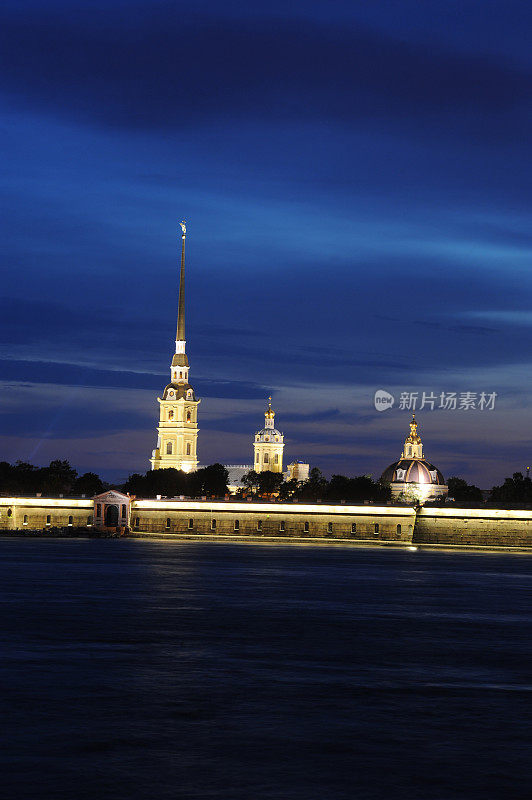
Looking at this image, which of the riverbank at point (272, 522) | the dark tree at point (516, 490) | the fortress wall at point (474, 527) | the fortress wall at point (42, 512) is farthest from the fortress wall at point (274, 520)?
the dark tree at point (516, 490)

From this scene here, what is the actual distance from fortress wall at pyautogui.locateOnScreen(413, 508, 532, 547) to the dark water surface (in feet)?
224

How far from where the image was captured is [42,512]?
161 metres

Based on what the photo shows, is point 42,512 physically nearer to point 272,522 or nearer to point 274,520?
point 272,522

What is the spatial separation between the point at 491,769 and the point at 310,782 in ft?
12.7

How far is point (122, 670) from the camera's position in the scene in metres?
36.3

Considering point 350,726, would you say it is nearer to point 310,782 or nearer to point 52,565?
point 310,782

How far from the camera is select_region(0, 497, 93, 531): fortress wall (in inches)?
6280

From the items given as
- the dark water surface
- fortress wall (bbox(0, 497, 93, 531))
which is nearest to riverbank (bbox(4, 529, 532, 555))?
fortress wall (bbox(0, 497, 93, 531))

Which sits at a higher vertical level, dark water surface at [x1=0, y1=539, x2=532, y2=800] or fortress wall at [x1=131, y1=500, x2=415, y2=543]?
fortress wall at [x1=131, y1=500, x2=415, y2=543]

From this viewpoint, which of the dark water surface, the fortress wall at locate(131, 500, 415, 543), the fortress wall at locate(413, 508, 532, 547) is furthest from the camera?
the fortress wall at locate(131, 500, 415, 543)

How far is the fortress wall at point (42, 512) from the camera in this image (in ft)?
523

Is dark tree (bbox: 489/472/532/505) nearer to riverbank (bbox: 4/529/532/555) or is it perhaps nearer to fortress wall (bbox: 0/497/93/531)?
riverbank (bbox: 4/529/532/555)

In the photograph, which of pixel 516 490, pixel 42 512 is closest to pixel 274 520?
pixel 42 512

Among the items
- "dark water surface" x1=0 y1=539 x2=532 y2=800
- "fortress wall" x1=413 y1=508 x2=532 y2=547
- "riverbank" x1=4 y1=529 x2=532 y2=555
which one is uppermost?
"fortress wall" x1=413 y1=508 x2=532 y2=547
